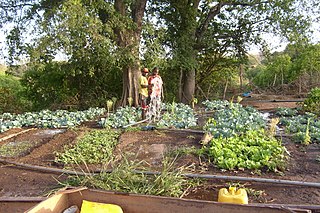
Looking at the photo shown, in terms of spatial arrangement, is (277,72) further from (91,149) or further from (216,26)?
(91,149)

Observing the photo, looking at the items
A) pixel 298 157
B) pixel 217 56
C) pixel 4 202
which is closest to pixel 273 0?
pixel 217 56

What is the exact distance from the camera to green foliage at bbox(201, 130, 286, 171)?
4.30 m

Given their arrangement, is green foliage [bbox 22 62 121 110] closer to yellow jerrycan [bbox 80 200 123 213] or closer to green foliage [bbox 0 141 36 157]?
green foliage [bbox 0 141 36 157]

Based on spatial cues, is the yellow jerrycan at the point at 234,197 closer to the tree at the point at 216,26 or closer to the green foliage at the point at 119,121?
the green foliage at the point at 119,121

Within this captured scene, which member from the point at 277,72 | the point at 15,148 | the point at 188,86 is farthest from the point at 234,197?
the point at 277,72

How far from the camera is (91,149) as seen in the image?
5.25m

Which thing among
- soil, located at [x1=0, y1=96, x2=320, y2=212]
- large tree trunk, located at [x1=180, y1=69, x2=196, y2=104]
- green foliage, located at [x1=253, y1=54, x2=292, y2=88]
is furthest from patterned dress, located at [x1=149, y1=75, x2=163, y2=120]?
green foliage, located at [x1=253, y1=54, x2=292, y2=88]

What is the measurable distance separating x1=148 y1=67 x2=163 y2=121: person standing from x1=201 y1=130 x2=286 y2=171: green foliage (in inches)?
109

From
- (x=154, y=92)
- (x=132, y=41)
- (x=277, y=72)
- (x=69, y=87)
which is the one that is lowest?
(x=69, y=87)

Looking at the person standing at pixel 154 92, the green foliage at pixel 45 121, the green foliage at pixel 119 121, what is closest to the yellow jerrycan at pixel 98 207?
the green foliage at pixel 119 121

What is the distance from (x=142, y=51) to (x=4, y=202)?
28.3 feet

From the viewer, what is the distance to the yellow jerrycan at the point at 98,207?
2.09 metres

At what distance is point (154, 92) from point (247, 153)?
3464 mm

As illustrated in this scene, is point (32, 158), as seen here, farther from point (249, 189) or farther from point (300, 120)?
point (300, 120)
